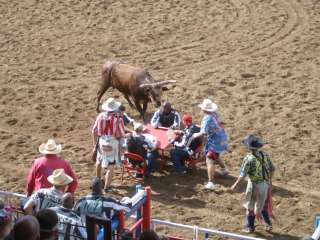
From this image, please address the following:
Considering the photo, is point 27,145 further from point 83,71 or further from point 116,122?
point 83,71

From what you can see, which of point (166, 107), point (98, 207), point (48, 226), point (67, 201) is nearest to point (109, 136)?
point (166, 107)

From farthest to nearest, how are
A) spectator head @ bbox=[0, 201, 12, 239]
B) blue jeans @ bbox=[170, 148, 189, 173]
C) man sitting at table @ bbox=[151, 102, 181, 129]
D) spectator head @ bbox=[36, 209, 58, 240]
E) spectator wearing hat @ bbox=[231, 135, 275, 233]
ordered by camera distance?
1. man sitting at table @ bbox=[151, 102, 181, 129]
2. blue jeans @ bbox=[170, 148, 189, 173]
3. spectator wearing hat @ bbox=[231, 135, 275, 233]
4. spectator head @ bbox=[36, 209, 58, 240]
5. spectator head @ bbox=[0, 201, 12, 239]

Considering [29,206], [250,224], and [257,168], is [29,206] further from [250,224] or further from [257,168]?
[250,224]

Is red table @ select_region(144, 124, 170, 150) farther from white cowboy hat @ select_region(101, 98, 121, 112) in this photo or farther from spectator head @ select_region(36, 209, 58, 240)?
spectator head @ select_region(36, 209, 58, 240)

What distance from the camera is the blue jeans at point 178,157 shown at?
10.9 m

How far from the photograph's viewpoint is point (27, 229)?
17.6 ft

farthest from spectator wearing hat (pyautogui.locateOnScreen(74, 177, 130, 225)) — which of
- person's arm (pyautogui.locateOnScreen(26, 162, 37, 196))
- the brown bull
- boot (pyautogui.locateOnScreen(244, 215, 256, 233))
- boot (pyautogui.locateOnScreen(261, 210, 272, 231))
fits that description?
the brown bull

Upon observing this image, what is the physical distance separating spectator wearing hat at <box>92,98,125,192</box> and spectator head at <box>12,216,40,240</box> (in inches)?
185

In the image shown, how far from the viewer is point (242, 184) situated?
1066cm

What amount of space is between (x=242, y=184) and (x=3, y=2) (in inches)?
514

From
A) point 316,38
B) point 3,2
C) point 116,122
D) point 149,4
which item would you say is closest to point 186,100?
→ point 116,122

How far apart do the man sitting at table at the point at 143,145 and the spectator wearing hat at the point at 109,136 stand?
40 centimetres

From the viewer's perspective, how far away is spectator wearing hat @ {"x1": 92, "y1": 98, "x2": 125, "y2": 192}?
33.3 ft

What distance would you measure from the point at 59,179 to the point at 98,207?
842 mm
